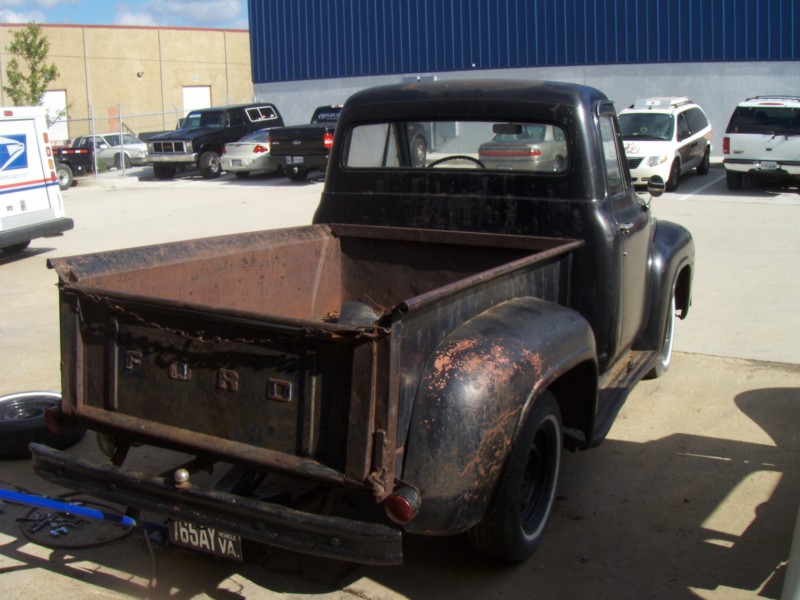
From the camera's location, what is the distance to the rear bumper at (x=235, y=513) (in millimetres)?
2834

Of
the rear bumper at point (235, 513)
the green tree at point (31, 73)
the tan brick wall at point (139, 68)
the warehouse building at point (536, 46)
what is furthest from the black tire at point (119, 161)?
the rear bumper at point (235, 513)

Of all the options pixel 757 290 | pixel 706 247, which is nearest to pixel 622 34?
pixel 706 247

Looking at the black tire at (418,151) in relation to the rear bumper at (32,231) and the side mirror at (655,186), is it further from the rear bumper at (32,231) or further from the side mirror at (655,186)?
the rear bumper at (32,231)

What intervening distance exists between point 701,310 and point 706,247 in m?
3.57

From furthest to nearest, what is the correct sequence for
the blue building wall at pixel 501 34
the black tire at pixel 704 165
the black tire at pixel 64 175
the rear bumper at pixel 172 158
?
the blue building wall at pixel 501 34, the rear bumper at pixel 172 158, the black tire at pixel 64 175, the black tire at pixel 704 165

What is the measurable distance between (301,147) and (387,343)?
17.7m

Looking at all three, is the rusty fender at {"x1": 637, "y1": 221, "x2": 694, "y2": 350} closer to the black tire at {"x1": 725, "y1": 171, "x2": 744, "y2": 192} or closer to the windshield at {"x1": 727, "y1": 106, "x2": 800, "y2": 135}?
the windshield at {"x1": 727, "y1": 106, "x2": 800, "y2": 135}

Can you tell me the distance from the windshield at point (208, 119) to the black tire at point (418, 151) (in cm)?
1877

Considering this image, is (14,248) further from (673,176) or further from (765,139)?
(765,139)

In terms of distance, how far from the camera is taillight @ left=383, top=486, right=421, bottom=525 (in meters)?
2.88

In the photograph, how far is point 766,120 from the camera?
16.5 m

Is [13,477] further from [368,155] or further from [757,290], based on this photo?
[757,290]

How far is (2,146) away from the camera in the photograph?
1024 centimetres

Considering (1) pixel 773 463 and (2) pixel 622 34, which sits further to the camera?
(2) pixel 622 34
